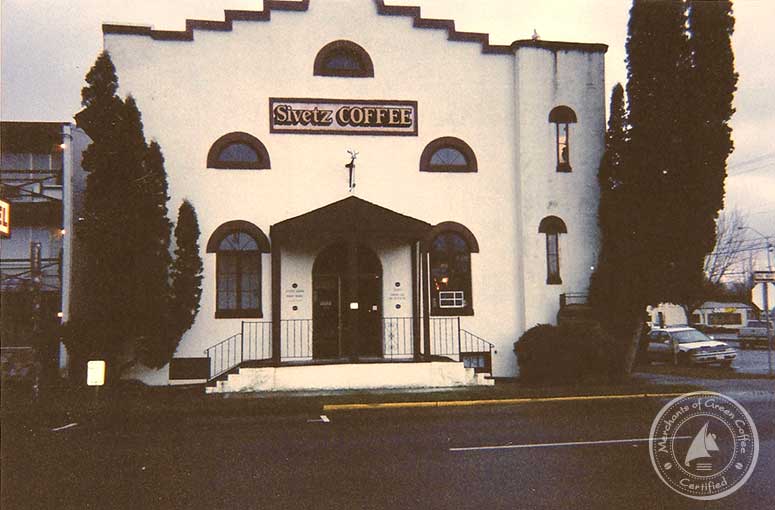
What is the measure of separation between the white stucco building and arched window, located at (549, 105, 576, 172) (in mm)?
56

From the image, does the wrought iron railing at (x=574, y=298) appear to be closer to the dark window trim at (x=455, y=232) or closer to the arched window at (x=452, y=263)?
the arched window at (x=452, y=263)

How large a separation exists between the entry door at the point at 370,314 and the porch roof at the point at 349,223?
1745 millimetres

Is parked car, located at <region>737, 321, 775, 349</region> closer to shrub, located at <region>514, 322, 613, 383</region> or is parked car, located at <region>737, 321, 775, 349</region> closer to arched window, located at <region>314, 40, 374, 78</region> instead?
shrub, located at <region>514, 322, 613, 383</region>

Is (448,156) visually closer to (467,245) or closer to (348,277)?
(467,245)

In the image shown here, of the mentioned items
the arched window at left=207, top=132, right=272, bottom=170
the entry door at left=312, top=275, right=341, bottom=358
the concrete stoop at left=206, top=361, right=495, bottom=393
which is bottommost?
the concrete stoop at left=206, top=361, right=495, bottom=393

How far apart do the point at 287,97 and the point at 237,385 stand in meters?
7.73

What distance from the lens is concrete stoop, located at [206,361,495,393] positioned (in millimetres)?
16688

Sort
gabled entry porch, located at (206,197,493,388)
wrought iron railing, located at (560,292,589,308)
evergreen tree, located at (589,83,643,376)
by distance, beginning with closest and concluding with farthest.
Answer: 1. gabled entry porch, located at (206,197,493,388)
2. evergreen tree, located at (589,83,643,376)
3. wrought iron railing, located at (560,292,589,308)

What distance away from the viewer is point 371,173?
771 inches

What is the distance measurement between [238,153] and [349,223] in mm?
3989

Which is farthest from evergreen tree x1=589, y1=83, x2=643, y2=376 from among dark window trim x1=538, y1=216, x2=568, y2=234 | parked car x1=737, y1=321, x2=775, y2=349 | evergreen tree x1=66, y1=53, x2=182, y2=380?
parked car x1=737, y1=321, x2=775, y2=349

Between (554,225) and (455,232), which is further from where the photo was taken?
(554,225)

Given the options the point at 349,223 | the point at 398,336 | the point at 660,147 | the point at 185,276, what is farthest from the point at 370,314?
the point at 660,147

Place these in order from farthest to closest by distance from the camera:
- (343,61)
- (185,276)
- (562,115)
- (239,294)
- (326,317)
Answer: (562,115) < (343,61) < (326,317) < (239,294) < (185,276)
